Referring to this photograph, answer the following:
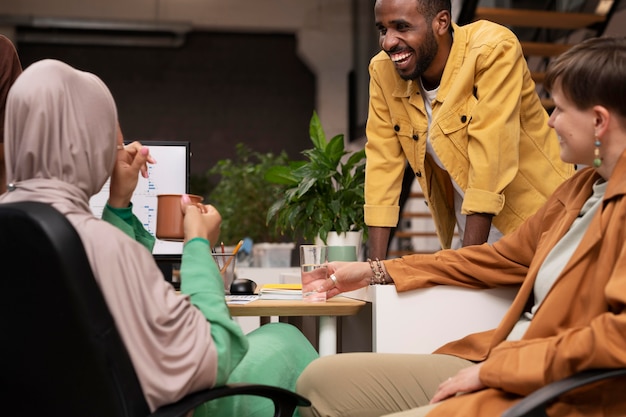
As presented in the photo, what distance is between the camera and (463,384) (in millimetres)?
1637

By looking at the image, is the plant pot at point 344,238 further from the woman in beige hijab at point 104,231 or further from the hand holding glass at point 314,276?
the woman in beige hijab at point 104,231

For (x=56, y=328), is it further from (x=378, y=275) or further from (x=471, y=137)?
(x=471, y=137)

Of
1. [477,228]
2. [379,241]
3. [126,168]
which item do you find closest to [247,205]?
[379,241]

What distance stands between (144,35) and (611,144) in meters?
10.4

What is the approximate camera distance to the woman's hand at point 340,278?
7.34 ft

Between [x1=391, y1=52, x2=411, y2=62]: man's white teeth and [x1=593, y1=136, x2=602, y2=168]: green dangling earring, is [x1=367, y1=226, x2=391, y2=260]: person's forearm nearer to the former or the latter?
[x1=391, y1=52, x2=411, y2=62]: man's white teeth

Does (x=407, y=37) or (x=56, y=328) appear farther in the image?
(x=407, y=37)

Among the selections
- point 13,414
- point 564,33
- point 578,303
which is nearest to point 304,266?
point 578,303

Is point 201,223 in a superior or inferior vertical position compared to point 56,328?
superior

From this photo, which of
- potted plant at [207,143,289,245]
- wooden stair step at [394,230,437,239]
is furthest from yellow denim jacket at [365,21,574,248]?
wooden stair step at [394,230,437,239]

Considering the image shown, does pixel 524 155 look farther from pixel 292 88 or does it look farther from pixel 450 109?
pixel 292 88

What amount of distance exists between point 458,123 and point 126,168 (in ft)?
3.95

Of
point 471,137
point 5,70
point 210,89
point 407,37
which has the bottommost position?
point 471,137

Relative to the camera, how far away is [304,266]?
2314 mm
